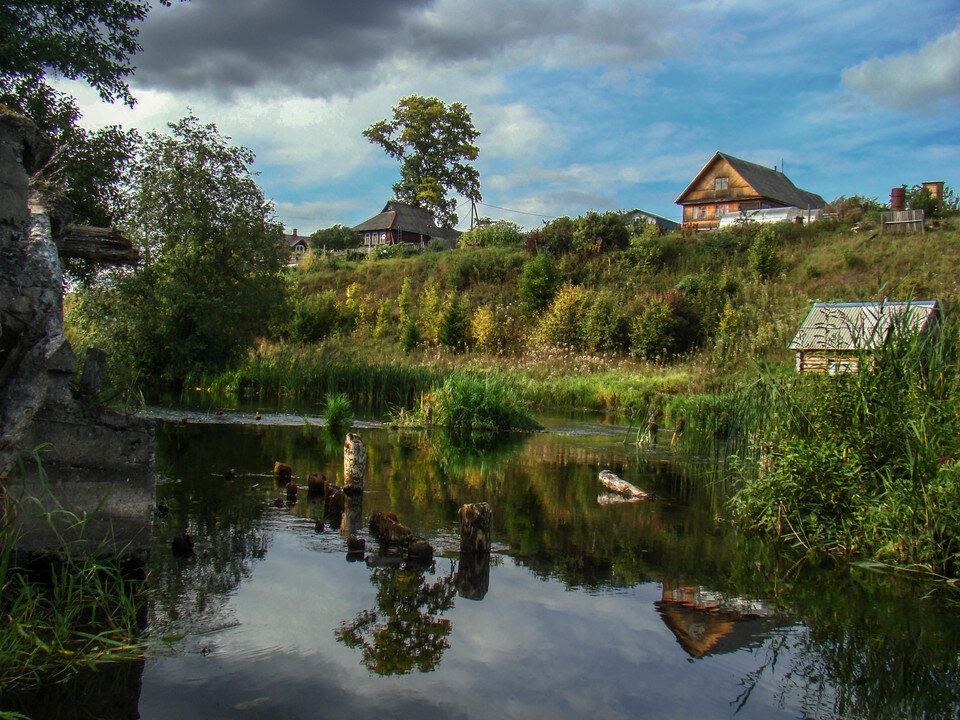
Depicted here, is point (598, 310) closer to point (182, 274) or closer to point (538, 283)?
point (538, 283)

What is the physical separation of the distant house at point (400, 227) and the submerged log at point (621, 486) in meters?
49.4

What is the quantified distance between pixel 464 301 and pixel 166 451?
25281mm

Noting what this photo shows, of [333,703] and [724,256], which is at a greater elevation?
[724,256]

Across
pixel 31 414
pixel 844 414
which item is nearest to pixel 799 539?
pixel 844 414

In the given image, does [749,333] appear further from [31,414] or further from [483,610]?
[31,414]

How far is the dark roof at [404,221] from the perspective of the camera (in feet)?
196

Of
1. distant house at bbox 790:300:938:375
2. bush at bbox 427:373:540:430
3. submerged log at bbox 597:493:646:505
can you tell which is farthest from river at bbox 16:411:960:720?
bush at bbox 427:373:540:430

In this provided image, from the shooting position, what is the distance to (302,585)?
19.7 ft

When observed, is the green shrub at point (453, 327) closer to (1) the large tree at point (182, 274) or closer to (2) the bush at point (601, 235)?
(2) the bush at point (601, 235)

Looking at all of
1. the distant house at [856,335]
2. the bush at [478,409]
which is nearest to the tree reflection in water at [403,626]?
the distant house at [856,335]

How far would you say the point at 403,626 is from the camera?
5227 millimetres

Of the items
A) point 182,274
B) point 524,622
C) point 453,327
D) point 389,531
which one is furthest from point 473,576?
point 453,327

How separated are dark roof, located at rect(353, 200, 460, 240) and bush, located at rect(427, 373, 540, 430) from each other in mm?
42857

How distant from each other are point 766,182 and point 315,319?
111 feet
